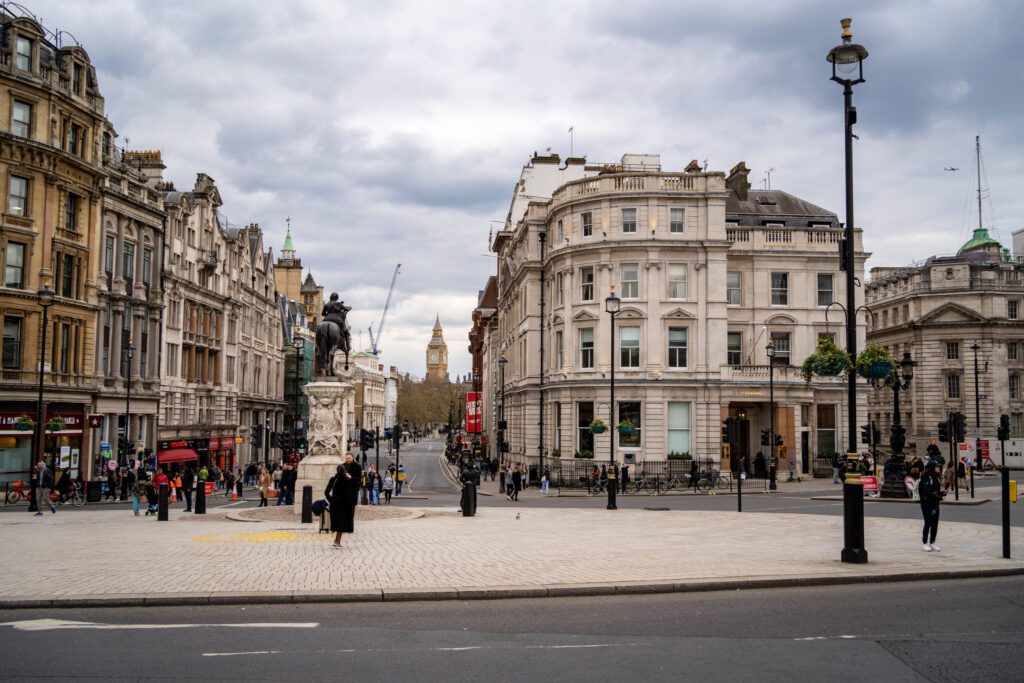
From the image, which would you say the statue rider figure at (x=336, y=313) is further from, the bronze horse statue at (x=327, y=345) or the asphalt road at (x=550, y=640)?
the asphalt road at (x=550, y=640)

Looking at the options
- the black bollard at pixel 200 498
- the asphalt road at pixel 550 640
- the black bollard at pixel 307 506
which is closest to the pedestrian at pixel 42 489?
the black bollard at pixel 200 498

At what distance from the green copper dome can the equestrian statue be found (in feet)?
247

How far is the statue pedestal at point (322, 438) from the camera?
26.4 m

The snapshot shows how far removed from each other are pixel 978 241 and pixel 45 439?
3284 inches

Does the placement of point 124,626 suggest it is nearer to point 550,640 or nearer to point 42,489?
point 550,640

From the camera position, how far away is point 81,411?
45.2 m

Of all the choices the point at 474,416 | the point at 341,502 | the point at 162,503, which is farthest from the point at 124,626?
the point at 474,416

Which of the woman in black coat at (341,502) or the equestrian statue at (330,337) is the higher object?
the equestrian statue at (330,337)

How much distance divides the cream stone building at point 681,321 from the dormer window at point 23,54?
27.9 metres

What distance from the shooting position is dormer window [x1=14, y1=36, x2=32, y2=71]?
134 feet

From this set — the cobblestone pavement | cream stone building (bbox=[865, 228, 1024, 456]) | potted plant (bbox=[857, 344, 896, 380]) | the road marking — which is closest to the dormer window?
the cobblestone pavement

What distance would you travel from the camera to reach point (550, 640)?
9672 mm

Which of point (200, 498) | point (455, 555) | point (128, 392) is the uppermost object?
point (128, 392)

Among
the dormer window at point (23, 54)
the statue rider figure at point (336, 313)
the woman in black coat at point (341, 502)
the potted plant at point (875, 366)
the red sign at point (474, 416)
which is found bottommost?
the woman in black coat at point (341, 502)
